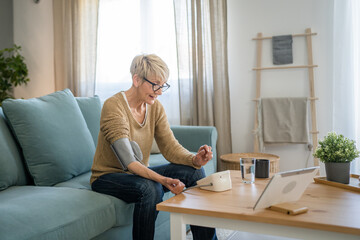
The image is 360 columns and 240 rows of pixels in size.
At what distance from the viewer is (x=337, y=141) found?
1.52 m

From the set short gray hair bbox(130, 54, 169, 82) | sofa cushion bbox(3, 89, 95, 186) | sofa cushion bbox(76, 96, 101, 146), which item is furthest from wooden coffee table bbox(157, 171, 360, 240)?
sofa cushion bbox(76, 96, 101, 146)

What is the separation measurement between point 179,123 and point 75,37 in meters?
1.56

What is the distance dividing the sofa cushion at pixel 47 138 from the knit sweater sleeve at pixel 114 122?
1.18ft

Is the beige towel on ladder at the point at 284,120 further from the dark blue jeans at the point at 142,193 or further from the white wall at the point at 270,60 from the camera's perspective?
the dark blue jeans at the point at 142,193

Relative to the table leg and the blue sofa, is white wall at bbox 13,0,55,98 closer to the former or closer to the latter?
the blue sofa

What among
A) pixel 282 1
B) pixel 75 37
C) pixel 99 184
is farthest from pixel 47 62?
pixel 99 184

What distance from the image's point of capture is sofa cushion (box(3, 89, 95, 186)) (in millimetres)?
1721

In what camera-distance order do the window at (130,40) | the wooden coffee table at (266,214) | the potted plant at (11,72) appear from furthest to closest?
the potted plant at (11,72), the window at (130,40), the wooden coffee table at (266,214)

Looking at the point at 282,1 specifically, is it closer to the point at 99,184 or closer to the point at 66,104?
the point at 66,104

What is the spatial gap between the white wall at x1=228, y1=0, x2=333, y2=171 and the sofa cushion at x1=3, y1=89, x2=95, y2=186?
1.87m

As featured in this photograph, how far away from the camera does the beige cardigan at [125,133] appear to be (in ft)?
5.06

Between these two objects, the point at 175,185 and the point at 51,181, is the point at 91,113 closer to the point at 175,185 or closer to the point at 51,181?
the point at 51,181

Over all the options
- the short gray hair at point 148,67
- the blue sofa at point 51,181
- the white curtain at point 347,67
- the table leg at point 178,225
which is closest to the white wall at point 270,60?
the white curtain at point 347,67

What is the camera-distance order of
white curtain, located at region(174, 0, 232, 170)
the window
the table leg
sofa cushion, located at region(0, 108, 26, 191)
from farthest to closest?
1. the window
2. white curtain, located at region(174, 0, 232, 170)
3. sofa cushion, located at region(0, 108, 26, 191)
4. the table leg
